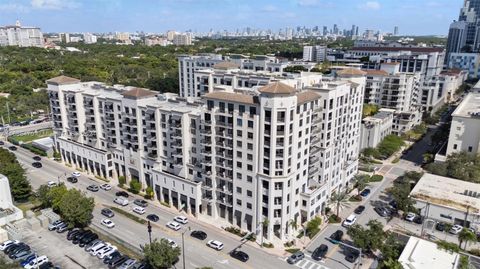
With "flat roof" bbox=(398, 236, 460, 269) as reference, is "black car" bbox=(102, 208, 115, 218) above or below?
below

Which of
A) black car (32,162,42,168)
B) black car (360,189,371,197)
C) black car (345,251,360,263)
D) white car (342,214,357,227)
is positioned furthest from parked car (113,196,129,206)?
black car (360,189,371,197)

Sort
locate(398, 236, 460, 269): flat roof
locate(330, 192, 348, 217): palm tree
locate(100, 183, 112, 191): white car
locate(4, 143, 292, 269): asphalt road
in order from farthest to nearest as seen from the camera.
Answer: locate(100, 183, 112, 191): white car < locate(330, 192, 348, 217): palm tree < locate(4, 143, 292, 269): asphalt road < locate(398, 236, 460, 269): flat roof

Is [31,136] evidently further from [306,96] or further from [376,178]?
[376,178]

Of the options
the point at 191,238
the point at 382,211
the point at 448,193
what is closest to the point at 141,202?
the point at 191,238

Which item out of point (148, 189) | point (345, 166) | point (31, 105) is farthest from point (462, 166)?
point (31, 105)

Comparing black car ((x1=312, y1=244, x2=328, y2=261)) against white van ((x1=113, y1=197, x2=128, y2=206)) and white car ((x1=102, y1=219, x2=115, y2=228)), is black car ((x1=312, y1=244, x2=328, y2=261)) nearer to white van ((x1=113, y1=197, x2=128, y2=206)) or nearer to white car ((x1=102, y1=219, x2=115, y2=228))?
white car ((x1=102, y1=219, x2=115, y2=228))
